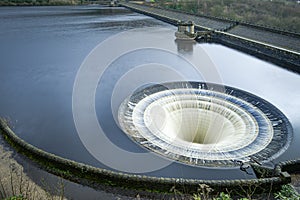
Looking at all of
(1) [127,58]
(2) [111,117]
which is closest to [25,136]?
(2) [111,117]

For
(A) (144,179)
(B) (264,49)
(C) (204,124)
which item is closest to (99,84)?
(C) (204,124)

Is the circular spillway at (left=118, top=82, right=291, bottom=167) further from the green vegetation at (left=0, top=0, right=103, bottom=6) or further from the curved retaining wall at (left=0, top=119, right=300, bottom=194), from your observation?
the green vegetation at (left=0, top=0, right=103, bottom=6)

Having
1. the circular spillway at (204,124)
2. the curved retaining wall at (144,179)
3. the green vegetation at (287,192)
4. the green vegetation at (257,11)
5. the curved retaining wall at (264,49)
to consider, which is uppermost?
the green vegetation at (257,11)

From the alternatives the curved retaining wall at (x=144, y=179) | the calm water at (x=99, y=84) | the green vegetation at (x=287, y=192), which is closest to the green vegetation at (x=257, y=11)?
the calm water at (x=99, y=84)

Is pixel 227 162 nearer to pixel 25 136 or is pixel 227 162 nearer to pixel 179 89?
pixel 179 89

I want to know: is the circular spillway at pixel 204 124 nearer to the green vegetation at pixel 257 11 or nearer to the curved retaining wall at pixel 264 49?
the curved retaining wall at pixel 264 49
